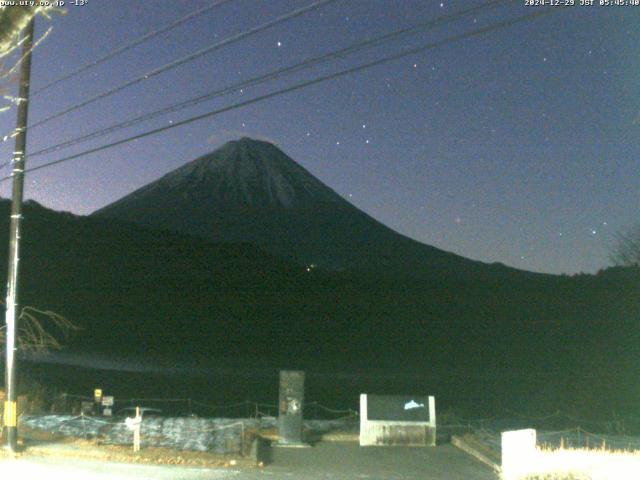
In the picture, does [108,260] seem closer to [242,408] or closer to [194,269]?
[194,269]

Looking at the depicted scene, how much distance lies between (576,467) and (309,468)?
544 centimetres

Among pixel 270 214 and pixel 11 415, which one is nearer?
pixel 11 415

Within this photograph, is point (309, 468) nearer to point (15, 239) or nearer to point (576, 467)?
point (576, 467)

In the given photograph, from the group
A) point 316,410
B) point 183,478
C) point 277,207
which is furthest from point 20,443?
point 277,207

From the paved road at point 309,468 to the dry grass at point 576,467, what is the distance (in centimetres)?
170

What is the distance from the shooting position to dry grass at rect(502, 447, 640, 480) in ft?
40.3

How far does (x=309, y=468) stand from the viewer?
16.2m

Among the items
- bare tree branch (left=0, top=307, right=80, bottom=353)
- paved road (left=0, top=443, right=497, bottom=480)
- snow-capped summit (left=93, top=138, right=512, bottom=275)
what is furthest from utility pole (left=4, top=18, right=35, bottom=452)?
snow-capped summit (left=93, top=138, right=512, bottom=275)

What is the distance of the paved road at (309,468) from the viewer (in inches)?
576

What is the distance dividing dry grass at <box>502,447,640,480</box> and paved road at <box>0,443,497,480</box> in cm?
170

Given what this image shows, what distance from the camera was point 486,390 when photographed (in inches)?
2298

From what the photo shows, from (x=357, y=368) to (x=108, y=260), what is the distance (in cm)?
3991

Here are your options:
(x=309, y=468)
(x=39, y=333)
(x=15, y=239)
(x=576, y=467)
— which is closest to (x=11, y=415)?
(x=15, y=239)

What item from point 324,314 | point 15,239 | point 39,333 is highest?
point 324,314
